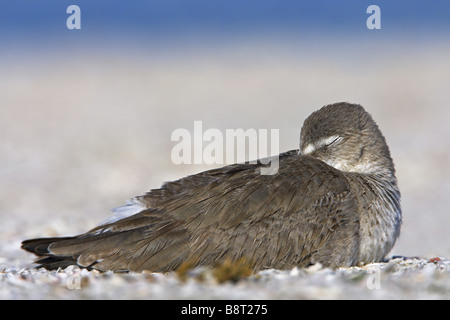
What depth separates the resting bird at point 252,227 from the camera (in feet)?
23.6

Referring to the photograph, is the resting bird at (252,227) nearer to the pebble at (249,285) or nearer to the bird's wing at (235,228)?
the bird's wing at (235,228)

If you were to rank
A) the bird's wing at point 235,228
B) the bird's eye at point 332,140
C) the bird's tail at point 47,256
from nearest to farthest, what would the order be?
the bird's wing at point 235,228, the bird's tail at point 47,256, the bird's eye at point 332,140

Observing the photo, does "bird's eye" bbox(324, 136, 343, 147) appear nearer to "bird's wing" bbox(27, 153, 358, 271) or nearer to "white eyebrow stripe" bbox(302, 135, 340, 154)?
"white eyebrow stripe" bbox(302, 135, 340, 154)

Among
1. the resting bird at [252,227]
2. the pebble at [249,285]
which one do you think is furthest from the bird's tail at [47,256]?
the pebble at [249,285]

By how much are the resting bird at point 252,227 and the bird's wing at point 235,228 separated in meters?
0.01

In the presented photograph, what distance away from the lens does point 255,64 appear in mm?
35062

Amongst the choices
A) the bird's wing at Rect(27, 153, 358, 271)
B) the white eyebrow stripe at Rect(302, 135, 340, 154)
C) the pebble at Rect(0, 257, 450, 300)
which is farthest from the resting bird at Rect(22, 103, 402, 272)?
the white eyebrow stripe at Rect(302, 135, 340, 154)

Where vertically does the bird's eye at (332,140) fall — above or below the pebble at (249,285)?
above

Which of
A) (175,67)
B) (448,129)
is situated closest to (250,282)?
(448,129)

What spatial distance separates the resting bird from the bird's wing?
0.01 meters

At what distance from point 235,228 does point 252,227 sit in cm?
18

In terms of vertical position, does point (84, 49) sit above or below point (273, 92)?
above

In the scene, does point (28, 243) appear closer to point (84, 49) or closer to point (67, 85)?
point (67, 85)
